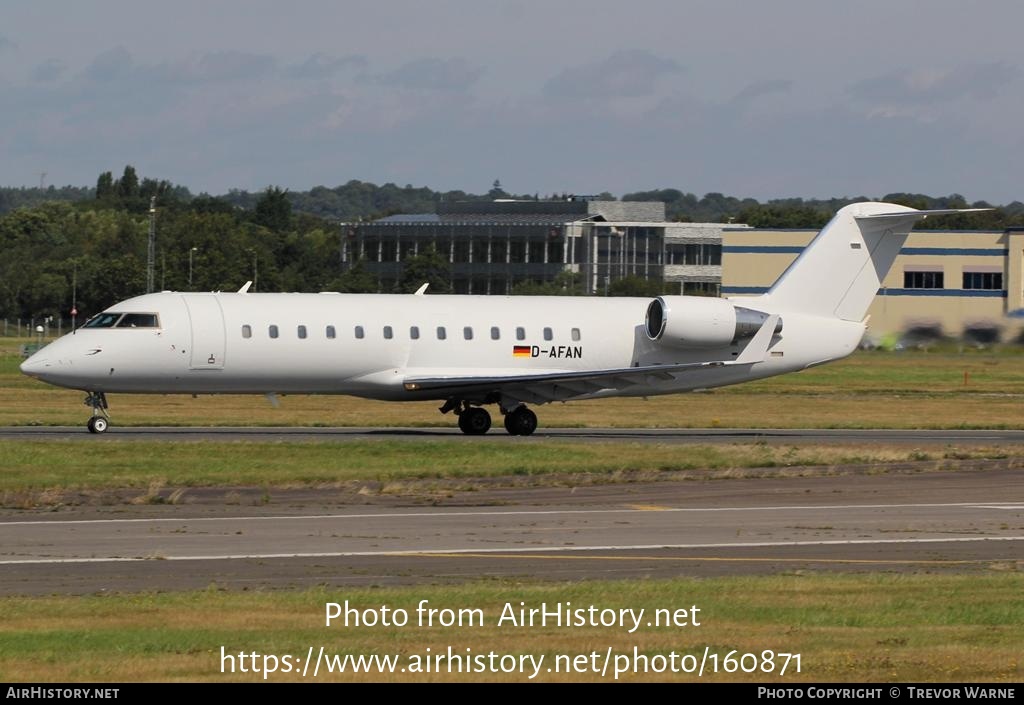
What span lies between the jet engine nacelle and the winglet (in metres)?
0.23

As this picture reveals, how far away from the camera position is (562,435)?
38719mm

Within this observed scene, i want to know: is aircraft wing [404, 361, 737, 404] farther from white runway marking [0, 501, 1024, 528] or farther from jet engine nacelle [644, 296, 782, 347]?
white runway marking [0, 501, 1024, 528]

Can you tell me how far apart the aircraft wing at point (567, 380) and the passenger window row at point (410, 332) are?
39.9 inches

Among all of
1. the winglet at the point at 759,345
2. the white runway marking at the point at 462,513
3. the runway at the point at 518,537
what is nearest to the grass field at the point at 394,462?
the runway at the point at 518,537

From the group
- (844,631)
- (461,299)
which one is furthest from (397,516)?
(461,299)

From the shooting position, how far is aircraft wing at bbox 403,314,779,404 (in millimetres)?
36750

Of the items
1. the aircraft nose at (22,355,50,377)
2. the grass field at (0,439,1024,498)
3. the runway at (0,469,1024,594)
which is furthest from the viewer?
the aircraft nose at (22,355,50,377)

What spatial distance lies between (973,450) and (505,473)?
11.5 m

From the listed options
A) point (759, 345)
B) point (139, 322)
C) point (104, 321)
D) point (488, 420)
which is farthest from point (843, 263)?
point (104, 321)

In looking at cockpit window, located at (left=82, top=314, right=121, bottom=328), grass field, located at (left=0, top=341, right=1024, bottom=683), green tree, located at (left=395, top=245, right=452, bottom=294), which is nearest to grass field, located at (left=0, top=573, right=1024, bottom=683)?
grass field, located at (left=0, top=341, right=1024, bottom=683)

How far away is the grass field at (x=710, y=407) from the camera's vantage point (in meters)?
43.2

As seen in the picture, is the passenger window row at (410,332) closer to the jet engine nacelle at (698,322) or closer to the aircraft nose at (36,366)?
the jet engine nacelle at (698,322)
